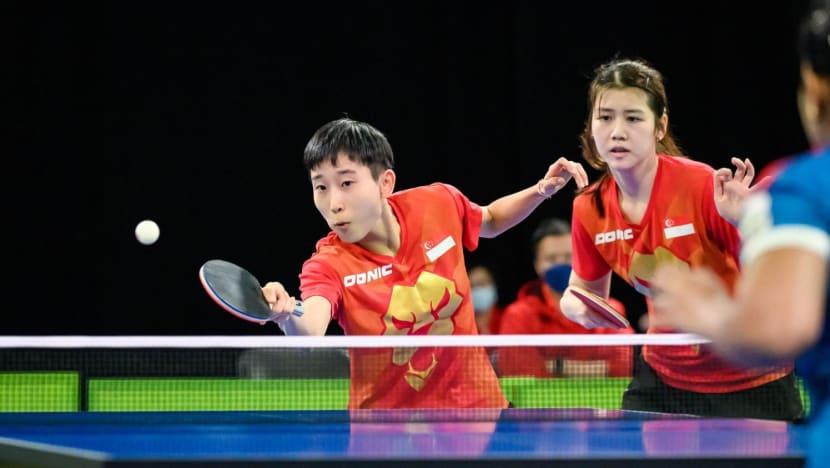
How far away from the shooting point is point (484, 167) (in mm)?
9414

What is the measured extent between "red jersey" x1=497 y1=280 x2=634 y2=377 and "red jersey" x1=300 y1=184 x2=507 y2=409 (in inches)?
48.2

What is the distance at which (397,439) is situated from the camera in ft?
9.68

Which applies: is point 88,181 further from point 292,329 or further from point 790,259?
point 790,259

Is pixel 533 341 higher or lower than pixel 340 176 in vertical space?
lower

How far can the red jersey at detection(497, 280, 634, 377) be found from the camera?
20.3 feet

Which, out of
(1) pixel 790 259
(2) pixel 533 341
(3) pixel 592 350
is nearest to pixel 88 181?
(3) pixel 592 350

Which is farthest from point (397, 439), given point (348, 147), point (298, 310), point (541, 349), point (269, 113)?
point (269, 113)

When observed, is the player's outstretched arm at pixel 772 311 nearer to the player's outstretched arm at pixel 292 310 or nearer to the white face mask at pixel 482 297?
the player's outstretched arm at pixel 292 310

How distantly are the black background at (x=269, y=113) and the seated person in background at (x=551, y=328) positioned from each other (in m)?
1.70

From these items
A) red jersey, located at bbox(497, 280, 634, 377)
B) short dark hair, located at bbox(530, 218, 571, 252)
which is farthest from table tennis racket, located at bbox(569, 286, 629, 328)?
short dark hair, located at bbox(530, 218, 571, 252)

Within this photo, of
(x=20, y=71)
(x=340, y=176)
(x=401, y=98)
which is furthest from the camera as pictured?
(x=401, y=98)

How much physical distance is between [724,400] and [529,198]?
1.00 m

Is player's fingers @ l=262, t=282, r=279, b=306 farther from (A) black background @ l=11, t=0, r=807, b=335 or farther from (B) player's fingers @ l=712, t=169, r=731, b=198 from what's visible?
(A) black background @ l=11, t=0, r=807, b=335

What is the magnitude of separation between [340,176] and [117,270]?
506cm
